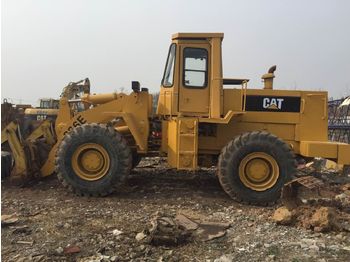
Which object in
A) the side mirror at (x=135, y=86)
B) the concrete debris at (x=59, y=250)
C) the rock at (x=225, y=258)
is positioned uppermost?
the side mirror at (x=135, y=86)

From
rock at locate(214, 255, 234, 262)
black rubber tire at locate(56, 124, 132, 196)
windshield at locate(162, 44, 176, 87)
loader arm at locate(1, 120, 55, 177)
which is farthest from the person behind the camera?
loader arm at locate(1, 120, 55, 177)

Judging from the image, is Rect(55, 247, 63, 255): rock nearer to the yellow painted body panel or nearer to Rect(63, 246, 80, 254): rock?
Rect(63, 246, 80, 254): rock

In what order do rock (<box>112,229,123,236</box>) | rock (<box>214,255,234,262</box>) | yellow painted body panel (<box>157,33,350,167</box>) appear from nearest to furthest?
rock (<box>214,255,234,262</box>) → rock (<box>112,229,123,236</box>) → yellow painted body panel (<box>157,33,350,167</box>)

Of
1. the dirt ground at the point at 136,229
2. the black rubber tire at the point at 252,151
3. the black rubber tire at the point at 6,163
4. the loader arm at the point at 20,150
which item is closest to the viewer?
the dirt ground at the point at 136,229

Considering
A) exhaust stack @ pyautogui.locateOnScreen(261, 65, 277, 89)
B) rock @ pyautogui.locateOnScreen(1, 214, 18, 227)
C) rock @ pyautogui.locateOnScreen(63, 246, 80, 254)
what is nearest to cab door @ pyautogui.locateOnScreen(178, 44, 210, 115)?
→ exhaust stack @ pyautogui.locateOnScreen(261, 65, 277, 89)

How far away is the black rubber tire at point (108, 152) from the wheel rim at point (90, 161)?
66mm

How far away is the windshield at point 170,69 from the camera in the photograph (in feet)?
28.8

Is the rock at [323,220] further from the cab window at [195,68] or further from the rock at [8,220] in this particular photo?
the rock at [8,220]

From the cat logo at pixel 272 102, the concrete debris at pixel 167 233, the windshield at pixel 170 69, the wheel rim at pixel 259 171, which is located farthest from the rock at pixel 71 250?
the cat logo at pixel 272 102

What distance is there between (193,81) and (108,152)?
2.08 meters

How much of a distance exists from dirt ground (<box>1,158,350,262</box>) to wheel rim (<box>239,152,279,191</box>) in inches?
18.0

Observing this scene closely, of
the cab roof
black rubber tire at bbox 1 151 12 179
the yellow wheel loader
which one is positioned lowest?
black rubber tire at bbox 1 151 12 179

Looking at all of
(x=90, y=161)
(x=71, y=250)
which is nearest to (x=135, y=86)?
(x=90, y=161)

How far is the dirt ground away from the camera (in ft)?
18.0
